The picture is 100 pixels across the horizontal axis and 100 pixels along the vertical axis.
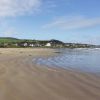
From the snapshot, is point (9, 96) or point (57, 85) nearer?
point (9, 96)

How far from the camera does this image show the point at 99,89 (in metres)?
8.16

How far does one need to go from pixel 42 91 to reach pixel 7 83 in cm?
183

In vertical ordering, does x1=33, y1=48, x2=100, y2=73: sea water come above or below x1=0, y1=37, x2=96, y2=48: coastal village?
above

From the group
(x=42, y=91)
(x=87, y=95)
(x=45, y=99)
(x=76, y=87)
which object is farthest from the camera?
(x=76, y=87)

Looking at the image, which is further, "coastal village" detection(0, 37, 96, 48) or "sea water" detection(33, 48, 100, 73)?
"coastal village" detection(0, 37, 96, 48)

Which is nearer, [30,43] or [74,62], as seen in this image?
[74,62]

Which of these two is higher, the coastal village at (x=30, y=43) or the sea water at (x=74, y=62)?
the sea water at (x=74, y=62)

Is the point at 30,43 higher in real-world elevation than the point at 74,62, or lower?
lower

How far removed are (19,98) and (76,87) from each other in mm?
2422

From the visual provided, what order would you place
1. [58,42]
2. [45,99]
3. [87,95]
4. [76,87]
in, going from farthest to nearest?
[58,42] < [76,87] < [87,95] < [45,99]

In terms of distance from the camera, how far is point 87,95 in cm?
725

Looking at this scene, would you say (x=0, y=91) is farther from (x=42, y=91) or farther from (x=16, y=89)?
(x=42, y=91)

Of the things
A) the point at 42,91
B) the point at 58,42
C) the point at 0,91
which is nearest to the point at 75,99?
the point at 42,91

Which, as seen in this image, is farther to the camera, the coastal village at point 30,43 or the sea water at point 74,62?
the coastal village at point 30,43
